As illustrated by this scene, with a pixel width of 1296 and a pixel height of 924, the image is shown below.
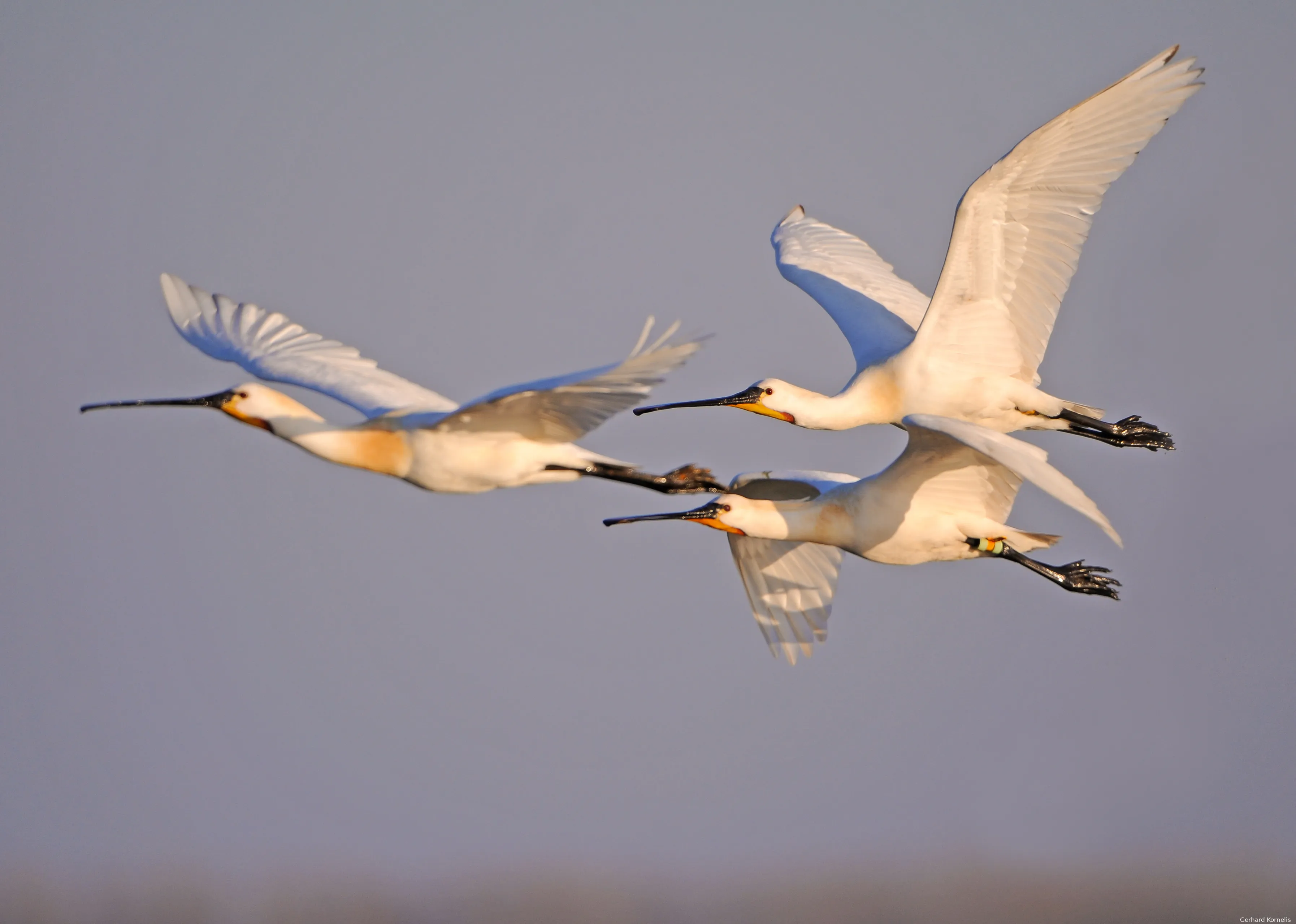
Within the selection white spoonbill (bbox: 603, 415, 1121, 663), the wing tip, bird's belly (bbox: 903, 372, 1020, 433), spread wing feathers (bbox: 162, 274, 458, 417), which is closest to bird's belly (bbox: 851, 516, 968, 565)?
white spoonbill (bbox: 603, 415, 1121, 663)

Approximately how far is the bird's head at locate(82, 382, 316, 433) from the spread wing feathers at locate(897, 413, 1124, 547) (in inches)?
188

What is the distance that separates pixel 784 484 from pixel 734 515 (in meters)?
0.87

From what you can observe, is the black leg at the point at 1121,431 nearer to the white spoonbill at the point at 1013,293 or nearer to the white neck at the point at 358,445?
the white spoonbill at the point at 1013,293

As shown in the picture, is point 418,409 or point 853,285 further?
point 853,285

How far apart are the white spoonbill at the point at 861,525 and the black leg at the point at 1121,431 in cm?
106

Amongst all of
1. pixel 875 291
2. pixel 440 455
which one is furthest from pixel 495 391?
pixel 875 291

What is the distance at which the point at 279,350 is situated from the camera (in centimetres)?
1758

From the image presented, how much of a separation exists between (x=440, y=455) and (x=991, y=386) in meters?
4.51

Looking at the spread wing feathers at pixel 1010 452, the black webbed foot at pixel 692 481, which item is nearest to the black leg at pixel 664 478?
the black webbed foot at pixel 692 481

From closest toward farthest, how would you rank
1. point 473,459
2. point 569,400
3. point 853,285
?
1. point 569,400
2. point 473,459
3. point 853,285

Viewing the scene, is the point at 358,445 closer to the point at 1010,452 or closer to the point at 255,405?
the point at 255,405

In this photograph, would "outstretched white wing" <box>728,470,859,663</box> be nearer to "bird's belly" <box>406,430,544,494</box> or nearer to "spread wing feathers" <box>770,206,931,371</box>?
"spread wing feathers" <box>770,206,931,371</box>

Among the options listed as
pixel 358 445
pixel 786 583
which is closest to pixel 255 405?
pixel 358 445

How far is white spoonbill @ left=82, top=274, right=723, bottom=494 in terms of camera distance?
13672 millimetres
